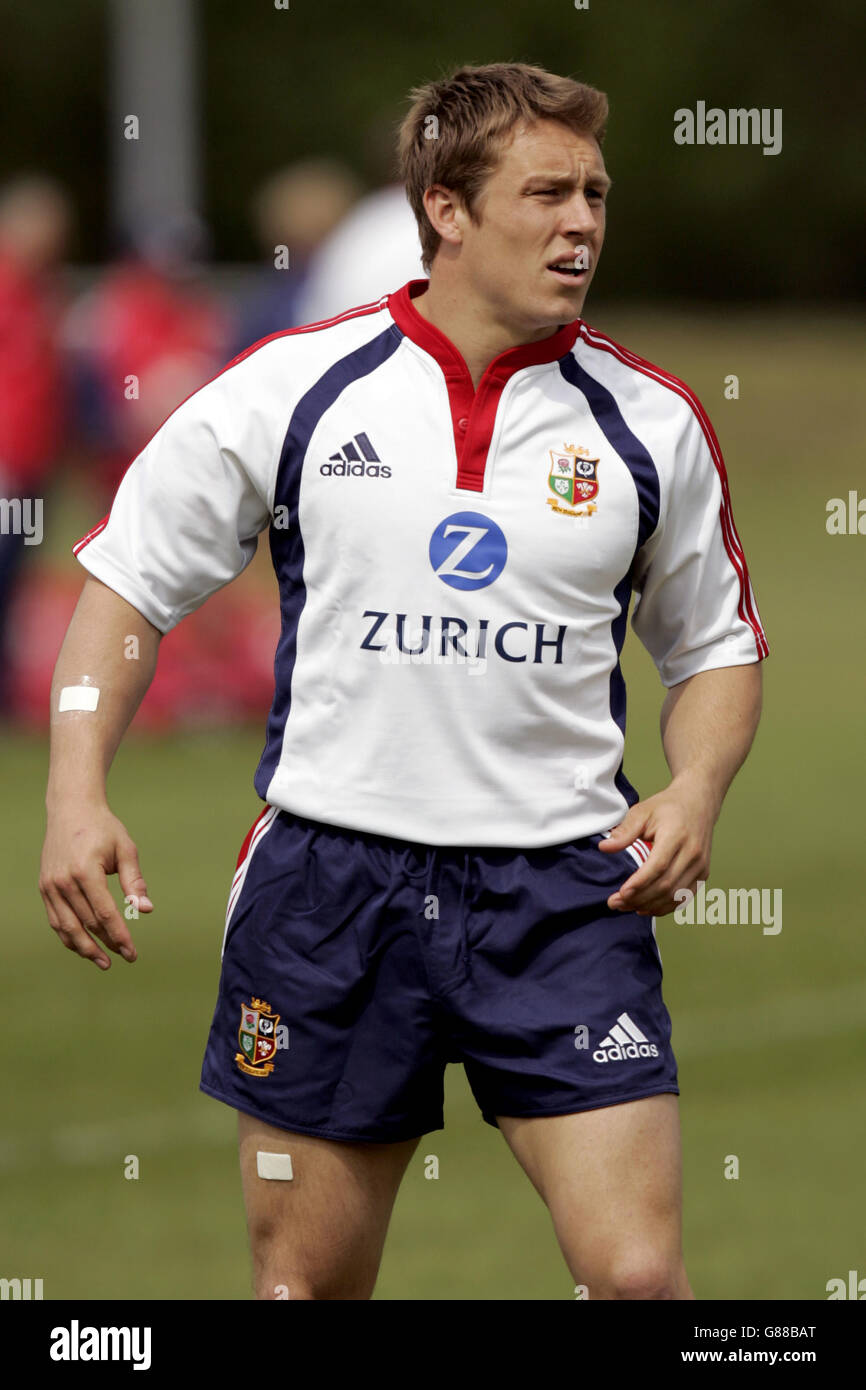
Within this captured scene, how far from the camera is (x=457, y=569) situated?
3748 millimetres

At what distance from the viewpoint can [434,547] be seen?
3.75m

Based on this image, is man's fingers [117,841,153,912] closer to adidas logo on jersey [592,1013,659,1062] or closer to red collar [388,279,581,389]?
adidas logo on jersey [592,1013,659,1062]

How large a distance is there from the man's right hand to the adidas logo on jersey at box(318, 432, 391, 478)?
67 centimetres

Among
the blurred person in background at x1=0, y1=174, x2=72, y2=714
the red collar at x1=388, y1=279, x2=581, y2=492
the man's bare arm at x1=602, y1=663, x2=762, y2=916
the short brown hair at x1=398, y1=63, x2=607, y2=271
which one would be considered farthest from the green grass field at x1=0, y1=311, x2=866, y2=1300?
the short brown hair at x1=398, y1=63, x2=607, y2=271

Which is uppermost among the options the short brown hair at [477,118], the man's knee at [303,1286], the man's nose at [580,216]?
the short brown hair at [477,118]

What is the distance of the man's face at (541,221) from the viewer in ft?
12.4

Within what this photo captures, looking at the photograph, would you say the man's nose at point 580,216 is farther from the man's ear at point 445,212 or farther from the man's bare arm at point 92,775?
the man's bare arm at point 92,775

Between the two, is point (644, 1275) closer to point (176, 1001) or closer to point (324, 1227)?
point (324, 1227)

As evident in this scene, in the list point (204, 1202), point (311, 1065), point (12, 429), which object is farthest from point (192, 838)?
point (311, 1065)

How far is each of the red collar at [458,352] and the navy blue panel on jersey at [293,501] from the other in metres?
0.03

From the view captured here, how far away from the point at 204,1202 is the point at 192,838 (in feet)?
14.3

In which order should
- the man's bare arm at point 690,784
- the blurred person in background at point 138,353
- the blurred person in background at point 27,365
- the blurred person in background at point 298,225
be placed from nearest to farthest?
the man's bare arm at point 690,784 < the blurred person in background at point 298,225 < the blurred person in background at point 27,365 < the blurred person in background at point 138,353
